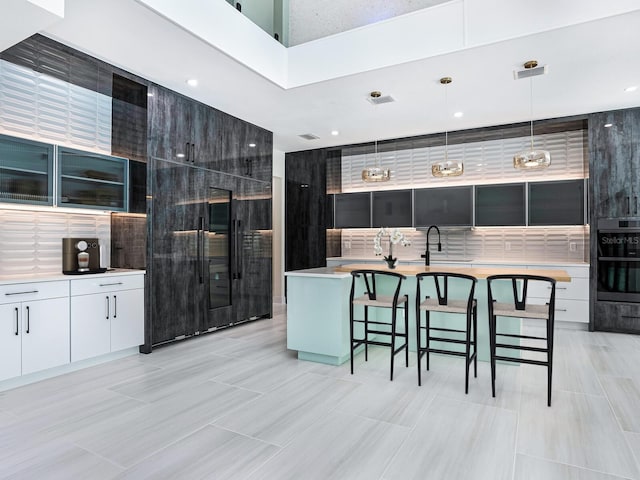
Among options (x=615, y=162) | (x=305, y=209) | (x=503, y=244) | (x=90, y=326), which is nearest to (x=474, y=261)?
(x=503, y=244)

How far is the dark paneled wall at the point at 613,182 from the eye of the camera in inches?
196

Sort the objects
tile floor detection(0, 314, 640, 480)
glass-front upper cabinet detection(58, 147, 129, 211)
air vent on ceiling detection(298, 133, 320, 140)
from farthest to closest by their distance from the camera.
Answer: air vent on ceiling detection(298, 133, 320, 140)
glass-front upper cabinet detection(58, 147, 129, 211)
tile floor detection(0, 314, 640, 480)

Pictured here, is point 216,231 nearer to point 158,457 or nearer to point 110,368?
point 110,368

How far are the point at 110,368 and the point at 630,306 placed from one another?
20.1ft

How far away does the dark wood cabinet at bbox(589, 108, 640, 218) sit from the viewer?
16.4 ft

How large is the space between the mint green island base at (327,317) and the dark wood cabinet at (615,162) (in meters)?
2.54

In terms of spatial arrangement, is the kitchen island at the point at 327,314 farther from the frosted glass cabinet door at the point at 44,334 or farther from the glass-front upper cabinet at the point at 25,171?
the glass-front upper cabinet at the point at 25,171

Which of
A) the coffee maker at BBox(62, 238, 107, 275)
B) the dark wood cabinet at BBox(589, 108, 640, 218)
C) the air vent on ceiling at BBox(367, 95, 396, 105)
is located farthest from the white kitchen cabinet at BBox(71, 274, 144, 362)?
the dark wood cabinet at BBox(589, 108, 640, 218)

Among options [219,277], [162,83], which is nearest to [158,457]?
[219,277]

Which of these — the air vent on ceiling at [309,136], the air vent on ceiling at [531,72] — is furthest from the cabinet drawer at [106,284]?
the air vent on ceiling at [531,72]

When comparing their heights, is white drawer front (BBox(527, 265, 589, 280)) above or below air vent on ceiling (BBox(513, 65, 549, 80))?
below

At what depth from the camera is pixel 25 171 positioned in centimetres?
341

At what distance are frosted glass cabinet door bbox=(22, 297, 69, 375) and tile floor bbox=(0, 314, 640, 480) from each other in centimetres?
19

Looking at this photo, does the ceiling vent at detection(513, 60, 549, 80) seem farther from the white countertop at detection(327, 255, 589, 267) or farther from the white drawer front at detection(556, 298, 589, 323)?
the white drawer front at detection(556, 298, 589, 323)
